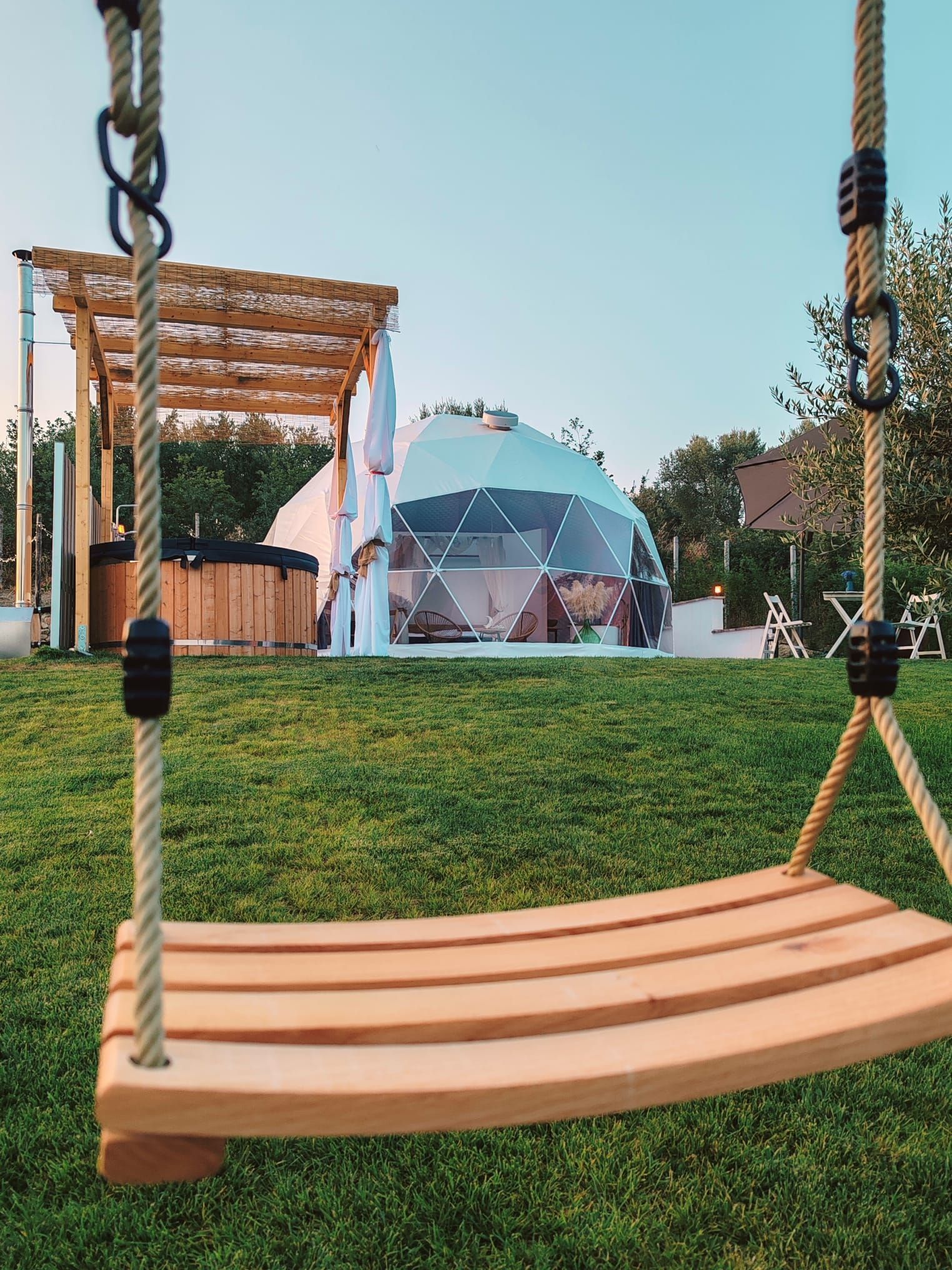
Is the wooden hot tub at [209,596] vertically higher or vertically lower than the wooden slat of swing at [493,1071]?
higher

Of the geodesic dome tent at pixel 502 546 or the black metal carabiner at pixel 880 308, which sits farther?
the geodesic dome tent at pixel 502 546

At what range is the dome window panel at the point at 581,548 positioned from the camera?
45.1 feet

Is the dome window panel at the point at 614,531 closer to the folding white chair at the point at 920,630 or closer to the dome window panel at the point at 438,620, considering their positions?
the dome window panel at the point at 438,620

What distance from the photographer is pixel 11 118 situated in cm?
802

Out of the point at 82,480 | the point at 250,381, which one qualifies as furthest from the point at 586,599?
the point at 82,480

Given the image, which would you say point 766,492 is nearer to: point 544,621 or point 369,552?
point 544,621

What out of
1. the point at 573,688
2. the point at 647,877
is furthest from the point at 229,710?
the point at 647,877

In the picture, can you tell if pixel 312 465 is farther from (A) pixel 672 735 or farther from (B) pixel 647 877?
(B) pixel 647 877

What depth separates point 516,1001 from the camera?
98 centimetres

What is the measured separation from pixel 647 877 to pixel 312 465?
25.4m

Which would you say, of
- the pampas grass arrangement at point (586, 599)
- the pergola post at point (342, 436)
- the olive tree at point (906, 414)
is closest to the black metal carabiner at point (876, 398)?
the olive tree at point (906, 414)

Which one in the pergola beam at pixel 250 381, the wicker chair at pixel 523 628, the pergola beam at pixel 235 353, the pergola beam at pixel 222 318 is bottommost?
the wicker chair at pixel 523 628

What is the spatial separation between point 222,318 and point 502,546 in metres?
6.06

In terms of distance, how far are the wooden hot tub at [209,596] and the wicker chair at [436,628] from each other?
3.87 m
